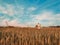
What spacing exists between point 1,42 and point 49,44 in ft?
2.47

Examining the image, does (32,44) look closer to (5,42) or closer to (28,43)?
(28,43)

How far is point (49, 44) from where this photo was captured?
2.64m

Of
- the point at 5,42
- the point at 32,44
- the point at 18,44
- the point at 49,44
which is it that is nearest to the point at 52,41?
the point at 49,44

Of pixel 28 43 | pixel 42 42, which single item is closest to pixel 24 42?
pixel 28 43

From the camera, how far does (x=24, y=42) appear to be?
109 inches

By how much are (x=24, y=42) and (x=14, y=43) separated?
0.53ft

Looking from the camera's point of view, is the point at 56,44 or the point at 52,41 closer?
the point at 56,44

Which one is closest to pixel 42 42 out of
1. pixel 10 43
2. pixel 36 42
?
pixel 36 42

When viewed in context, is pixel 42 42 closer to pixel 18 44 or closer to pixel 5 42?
pixel 18 44

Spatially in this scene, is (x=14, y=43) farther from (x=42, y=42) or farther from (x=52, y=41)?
(x=52, y=41)

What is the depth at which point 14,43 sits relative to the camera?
274 centimetres

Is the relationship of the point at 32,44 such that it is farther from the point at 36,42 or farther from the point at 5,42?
the point at 5,42

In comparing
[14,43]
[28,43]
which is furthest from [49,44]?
[14,43]

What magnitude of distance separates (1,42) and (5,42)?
0.23 ft
